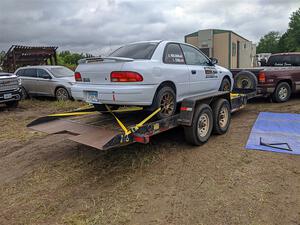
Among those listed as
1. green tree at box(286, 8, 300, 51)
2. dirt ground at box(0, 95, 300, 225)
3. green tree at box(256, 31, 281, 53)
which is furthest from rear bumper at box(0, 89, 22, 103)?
green tree at box(256, 31, 281, 53)

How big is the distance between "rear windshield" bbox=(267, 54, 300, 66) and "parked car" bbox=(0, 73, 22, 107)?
9.84 metres

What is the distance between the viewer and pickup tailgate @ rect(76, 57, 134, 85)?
457cm

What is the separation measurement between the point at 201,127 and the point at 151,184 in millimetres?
1932

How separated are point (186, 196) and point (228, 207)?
546 millimetres

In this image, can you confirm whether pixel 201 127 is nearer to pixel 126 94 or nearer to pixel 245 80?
pixel 126 94

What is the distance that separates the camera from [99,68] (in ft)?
15.7

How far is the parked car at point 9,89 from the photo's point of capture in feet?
33.1

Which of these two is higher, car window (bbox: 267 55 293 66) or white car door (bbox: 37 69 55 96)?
car window (bbox: 267 55 293 66)

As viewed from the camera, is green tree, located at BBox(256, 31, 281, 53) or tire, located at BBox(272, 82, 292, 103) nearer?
tire, located at BBox(272, 82, 292, 103)

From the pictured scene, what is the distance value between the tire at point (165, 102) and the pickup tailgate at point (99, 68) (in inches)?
30.4

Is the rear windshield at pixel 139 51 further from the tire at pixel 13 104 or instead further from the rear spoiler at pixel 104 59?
the tire at pixel 13 104

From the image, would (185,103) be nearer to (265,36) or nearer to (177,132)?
(177,132)

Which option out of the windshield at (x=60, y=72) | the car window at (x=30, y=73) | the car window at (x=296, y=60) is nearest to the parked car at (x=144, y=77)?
the car window at (x=296, y=60)

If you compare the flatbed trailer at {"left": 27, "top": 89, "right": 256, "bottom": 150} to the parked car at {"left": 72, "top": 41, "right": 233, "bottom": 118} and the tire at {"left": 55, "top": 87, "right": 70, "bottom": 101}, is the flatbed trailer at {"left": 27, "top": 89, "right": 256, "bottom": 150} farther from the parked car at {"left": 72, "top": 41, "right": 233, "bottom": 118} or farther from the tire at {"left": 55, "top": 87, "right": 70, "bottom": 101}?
the tire at {"left": 55, "top": 87, "right": 70, "bottom": 101}
